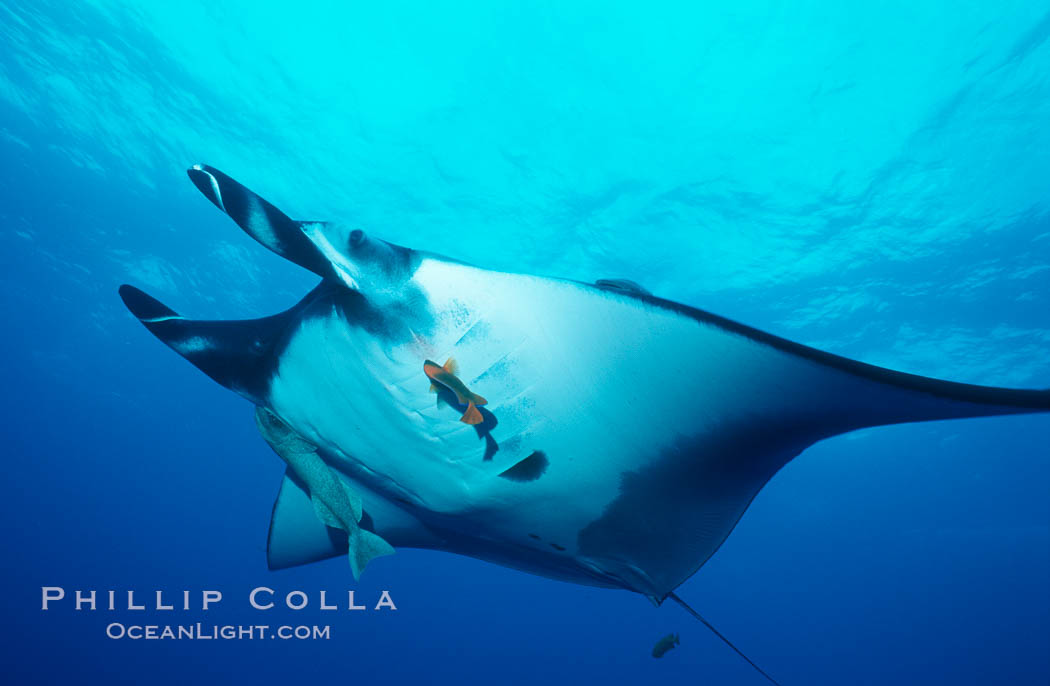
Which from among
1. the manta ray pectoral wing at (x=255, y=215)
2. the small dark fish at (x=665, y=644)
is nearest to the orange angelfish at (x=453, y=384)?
the manta ray pectoral wing at (x=255, y=215)

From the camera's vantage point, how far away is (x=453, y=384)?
5.50ft

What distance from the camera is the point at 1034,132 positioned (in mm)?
9812

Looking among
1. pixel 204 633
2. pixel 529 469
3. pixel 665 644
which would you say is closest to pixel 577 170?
pixel 665 644

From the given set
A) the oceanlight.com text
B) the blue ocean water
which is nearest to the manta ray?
the blue ocean water

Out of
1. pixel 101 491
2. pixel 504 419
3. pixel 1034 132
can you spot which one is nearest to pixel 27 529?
pixel 101 491

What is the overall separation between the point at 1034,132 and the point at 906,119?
2.44 m

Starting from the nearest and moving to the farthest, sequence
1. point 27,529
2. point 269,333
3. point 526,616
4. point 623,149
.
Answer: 1. point 269,333
2. point 623,149
3. point 27,529
4. point 526,616

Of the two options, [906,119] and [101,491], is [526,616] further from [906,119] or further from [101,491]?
[906,119]

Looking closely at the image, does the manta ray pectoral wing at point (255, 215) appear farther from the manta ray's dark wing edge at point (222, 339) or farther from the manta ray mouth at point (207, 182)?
the manta ray's dark wing edge at point (222, 339)

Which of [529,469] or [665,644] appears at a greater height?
[529,469]

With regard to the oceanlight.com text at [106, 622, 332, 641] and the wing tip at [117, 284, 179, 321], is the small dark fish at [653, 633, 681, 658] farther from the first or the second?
the oceanlight.com text at [106, 622, 332, 641]

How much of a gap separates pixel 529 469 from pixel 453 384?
56cm

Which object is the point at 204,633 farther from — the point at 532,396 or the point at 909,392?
the point at 909,392

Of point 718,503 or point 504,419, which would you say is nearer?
point 504,419
